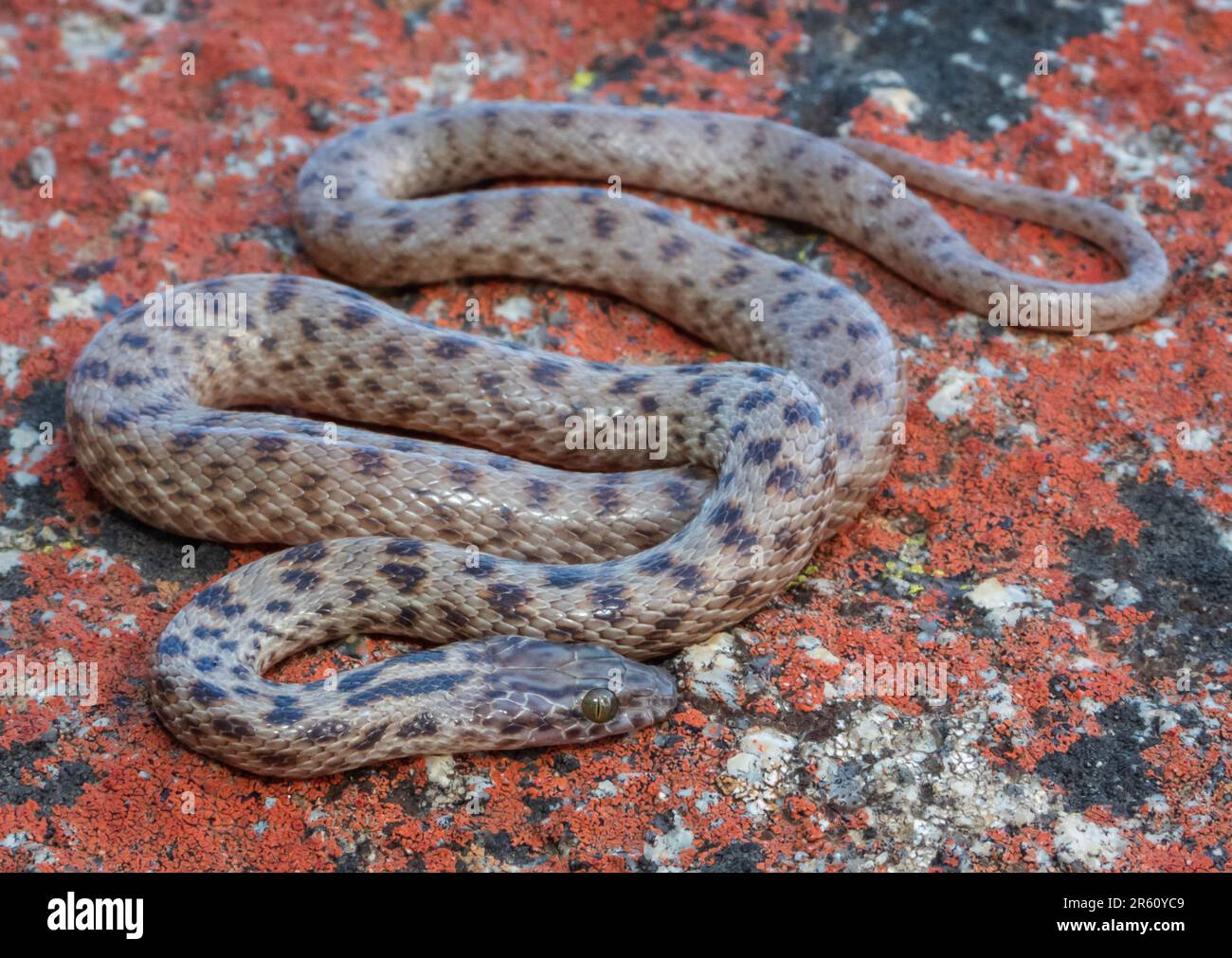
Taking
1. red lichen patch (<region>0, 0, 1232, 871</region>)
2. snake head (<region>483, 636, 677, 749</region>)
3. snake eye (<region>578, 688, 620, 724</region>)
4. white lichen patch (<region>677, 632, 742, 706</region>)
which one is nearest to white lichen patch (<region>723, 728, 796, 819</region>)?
red lichen patch (<region>0, 0, 1232, 871</region>)

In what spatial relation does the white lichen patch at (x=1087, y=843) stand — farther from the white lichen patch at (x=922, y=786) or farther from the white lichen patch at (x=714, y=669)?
the white lichen patch at (x=714, y=669)

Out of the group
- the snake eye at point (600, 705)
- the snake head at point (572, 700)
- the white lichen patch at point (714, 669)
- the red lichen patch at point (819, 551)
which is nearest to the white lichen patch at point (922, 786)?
the red lichen patch at point (819, 551)

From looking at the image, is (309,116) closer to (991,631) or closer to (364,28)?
(364,28)

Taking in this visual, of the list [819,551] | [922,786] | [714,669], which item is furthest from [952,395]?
[922,786]

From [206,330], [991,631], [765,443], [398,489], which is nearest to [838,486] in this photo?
[765,443]

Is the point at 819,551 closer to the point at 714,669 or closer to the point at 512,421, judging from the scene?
the point at 714,669

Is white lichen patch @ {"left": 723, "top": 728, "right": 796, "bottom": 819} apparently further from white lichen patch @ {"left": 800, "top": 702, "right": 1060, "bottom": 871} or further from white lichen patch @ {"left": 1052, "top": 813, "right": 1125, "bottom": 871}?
Answer: white lichen patch @ {"left": 1052, "top": 813, "right": 1125, "bottom": 871}
